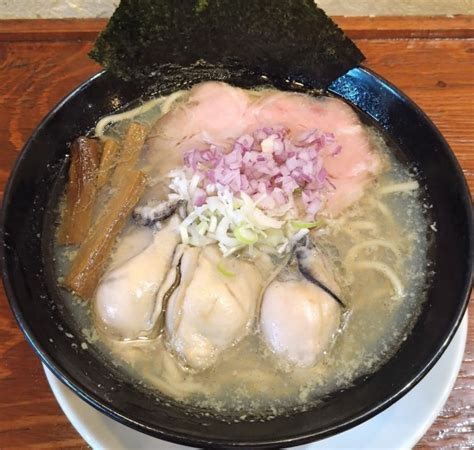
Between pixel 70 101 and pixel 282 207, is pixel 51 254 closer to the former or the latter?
pixel 70 101

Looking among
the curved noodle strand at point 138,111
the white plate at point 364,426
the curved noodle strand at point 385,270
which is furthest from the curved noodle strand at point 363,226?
the curved noodle strand at point 138,111

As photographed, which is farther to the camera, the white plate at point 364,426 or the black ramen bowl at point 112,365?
the white plate at point 364,426

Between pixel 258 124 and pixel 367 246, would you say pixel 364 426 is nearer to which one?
pixel 367 246

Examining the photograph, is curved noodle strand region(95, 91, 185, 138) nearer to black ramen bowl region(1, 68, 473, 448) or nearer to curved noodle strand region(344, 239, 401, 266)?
black ramen bowl region(1, 68, 473, 448)

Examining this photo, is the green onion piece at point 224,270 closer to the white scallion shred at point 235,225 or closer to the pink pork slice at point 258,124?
the white scallion shred at point 235,225

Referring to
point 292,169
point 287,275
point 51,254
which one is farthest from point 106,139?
point 287,275

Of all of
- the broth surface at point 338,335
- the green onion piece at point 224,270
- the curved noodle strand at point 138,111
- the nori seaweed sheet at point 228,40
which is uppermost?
the nori seaweed sheet at point 228,40
